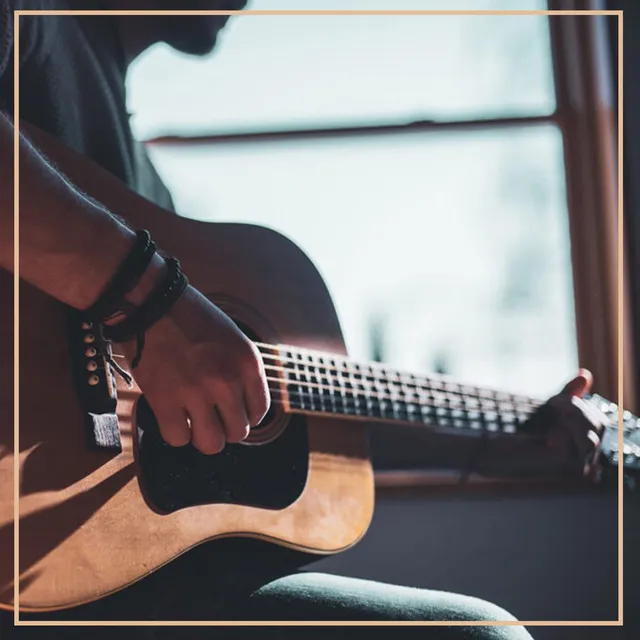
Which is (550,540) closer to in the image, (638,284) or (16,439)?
(638,284)

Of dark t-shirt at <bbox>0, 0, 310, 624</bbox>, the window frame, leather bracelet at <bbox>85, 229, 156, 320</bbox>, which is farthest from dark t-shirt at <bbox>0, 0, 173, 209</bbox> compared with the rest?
the window frame

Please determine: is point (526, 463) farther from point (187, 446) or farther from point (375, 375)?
point (187, 446)

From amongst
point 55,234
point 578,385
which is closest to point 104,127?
point 55,234

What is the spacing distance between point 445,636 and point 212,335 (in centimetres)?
36

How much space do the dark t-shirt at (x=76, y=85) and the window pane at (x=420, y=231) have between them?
0.34 metres

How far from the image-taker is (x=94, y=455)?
671mm

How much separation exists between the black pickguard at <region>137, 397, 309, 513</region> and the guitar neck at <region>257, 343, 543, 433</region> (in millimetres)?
46

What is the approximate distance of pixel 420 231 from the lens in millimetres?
1421

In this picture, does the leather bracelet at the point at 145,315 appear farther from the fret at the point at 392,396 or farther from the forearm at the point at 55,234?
the fret at the point at 392,396

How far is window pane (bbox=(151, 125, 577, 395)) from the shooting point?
140 cm

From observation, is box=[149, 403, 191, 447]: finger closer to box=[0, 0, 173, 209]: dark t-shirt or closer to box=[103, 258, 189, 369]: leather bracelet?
box=[103, 258, 189, 369]: leather bracelet

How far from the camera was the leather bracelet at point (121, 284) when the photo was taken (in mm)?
627

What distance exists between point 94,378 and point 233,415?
13cm

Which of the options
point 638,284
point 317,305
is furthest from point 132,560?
point 638,284
